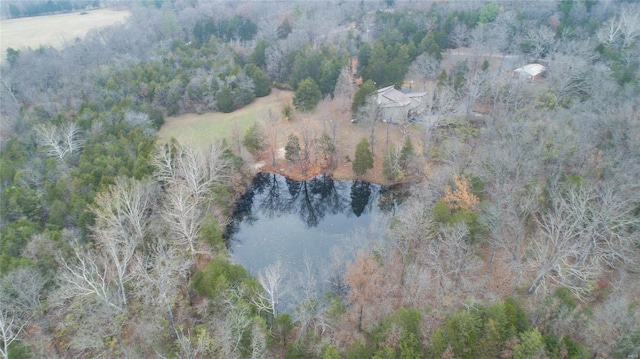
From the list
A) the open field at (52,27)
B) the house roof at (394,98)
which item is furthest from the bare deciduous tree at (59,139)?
the open field at (52,27)

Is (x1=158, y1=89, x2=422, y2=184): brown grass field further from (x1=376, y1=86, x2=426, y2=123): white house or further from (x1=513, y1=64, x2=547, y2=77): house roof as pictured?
(x1=513, y1=64, x2=547, y2=77): house roof

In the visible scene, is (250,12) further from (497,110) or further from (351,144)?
(497,110)

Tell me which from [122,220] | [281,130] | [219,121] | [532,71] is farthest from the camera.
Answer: [219,121]

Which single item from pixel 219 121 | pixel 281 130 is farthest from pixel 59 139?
pixel 281 130

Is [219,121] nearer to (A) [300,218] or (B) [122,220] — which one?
(A) [300,218]

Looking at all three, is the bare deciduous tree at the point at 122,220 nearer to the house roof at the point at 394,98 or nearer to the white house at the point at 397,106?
the white house at the point at 397,106
